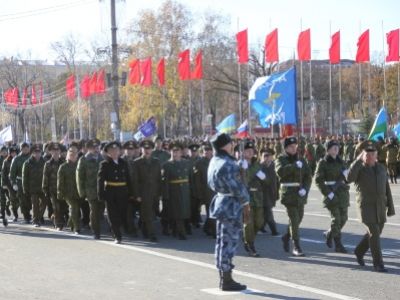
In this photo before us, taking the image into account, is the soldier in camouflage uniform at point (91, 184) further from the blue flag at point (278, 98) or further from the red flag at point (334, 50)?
the red flag at point (334, 50)

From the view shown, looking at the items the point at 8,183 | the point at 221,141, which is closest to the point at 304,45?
the point at 8,183

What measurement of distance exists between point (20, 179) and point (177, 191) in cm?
493

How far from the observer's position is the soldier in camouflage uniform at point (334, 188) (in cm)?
1086

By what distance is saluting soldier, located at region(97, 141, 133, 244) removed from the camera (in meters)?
12.5

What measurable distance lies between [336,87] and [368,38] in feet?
175

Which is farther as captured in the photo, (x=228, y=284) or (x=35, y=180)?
(x=35, y=180)

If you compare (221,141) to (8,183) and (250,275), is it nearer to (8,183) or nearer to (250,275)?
(250,275)

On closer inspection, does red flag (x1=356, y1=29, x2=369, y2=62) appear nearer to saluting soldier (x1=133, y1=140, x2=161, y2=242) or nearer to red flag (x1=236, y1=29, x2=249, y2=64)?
red flag (x1=236, y1=29, x2=249, y2=64)

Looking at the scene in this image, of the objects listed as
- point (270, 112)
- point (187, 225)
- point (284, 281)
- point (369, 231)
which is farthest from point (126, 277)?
point (270, 112)

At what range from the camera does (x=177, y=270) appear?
9844mm

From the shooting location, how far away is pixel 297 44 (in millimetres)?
36719

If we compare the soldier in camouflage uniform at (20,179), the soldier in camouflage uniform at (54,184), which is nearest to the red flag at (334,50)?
the soldier in camouflage uniform at (20,179)

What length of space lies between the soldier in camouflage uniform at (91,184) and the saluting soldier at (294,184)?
4110 millimetres

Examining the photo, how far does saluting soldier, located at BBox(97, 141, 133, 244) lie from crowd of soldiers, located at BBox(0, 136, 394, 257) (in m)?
0.02
